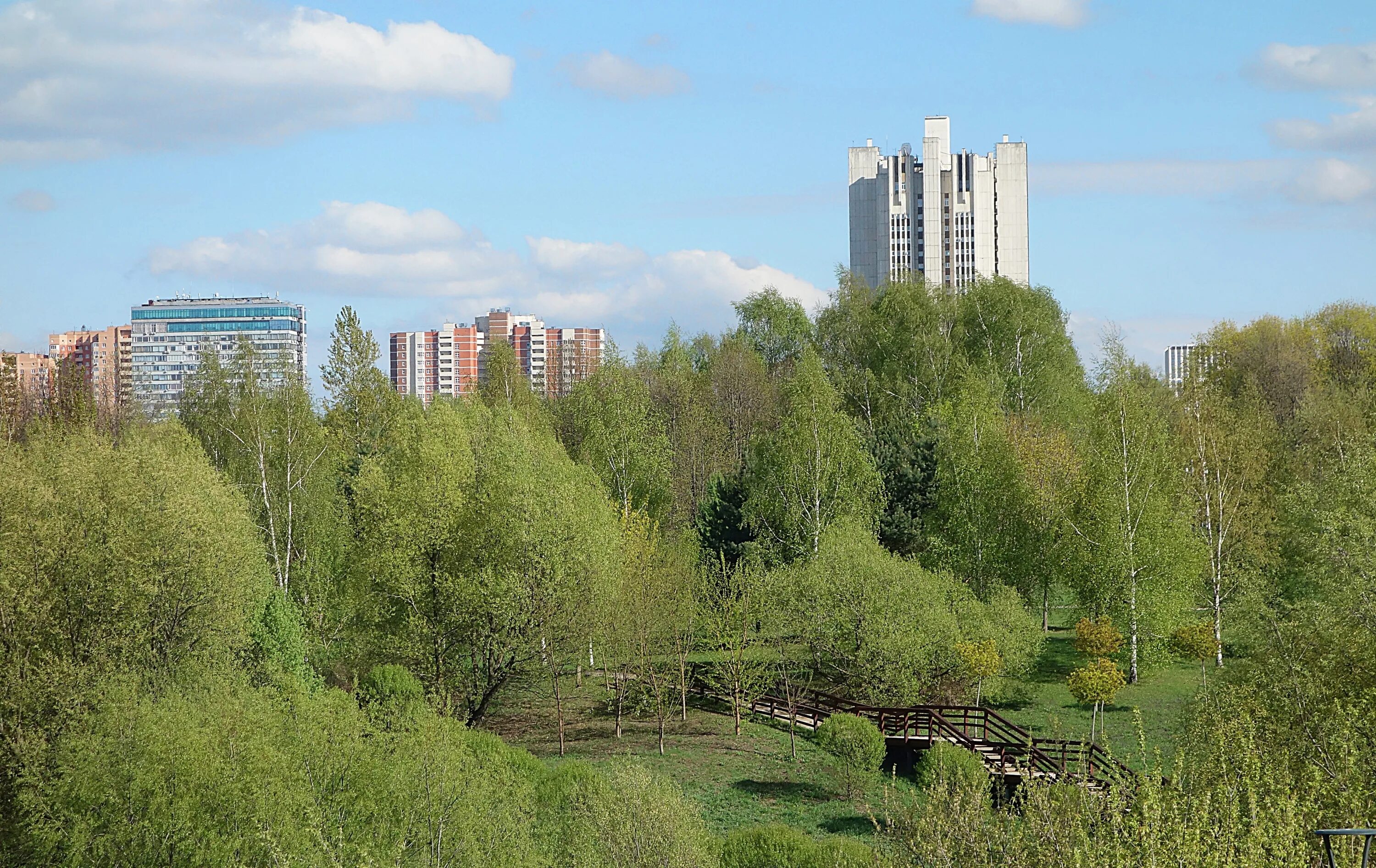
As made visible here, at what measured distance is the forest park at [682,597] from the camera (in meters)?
18.2

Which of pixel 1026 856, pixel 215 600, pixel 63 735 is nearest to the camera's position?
pixel 1026 856

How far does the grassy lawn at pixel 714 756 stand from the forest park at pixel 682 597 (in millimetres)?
216

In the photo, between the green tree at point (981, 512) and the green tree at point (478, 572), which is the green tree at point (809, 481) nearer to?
the green tree at point (981, 512)

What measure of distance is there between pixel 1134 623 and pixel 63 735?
28.5 meters

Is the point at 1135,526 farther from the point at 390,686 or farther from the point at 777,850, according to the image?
the point at 390,686

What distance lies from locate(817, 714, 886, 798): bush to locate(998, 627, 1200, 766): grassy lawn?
4.20 metres

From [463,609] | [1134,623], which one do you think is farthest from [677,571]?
[1134,623]

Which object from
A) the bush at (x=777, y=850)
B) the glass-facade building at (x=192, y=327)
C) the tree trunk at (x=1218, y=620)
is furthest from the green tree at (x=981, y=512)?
the glass-facade building at (x=192, y=327)

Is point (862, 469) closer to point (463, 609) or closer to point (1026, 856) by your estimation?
point (463, 609)

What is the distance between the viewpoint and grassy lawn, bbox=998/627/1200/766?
3042 cm

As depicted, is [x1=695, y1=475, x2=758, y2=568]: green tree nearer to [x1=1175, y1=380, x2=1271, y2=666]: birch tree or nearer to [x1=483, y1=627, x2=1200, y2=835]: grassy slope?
[x1=483, y1=627, x2=1200, y2=835]: grassy slope

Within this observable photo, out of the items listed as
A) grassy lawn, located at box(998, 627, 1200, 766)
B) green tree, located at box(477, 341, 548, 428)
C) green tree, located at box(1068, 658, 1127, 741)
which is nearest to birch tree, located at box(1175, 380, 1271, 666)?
grassy lawn, located at box(998, 627, 1200, 766)

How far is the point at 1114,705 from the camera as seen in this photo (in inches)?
1335

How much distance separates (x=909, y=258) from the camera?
108m
